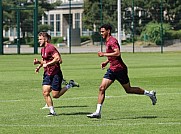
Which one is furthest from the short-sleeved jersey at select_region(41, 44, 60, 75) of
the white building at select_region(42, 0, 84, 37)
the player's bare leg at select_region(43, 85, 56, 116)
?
the white building at select_region(42, 0, 84, 37)

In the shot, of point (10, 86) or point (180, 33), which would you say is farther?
point (180, 33)

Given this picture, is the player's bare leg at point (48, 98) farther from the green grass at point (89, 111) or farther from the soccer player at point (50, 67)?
the green grass at point (89, 111)

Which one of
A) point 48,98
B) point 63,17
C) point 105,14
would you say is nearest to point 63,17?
point 63,17

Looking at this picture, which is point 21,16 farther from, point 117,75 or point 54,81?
point 117,75

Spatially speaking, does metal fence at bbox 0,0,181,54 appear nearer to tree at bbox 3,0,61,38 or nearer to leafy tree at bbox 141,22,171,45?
leafy tree at bbox 141,22,171,45

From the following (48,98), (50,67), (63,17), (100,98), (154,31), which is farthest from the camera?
(63,17)

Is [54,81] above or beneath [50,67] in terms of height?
beneath

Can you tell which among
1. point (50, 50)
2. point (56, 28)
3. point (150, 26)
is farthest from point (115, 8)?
point (50, 50)

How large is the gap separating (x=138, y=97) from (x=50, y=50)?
5.14 m

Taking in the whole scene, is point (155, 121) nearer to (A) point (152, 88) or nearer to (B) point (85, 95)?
(B) point (85, 95)

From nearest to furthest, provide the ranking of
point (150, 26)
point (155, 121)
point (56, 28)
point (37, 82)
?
point (155, 121) → point (37, 82) → point (150, 26) → point (56, 28)

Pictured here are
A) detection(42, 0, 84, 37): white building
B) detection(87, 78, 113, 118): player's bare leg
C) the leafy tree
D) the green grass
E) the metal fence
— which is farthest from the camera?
detection(42, 0, 84, 37): white building

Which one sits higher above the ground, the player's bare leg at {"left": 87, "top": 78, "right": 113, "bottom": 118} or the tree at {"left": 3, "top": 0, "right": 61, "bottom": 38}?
the tree at {"left": 3, "top": 0, "right": 61, "bottom": 38}

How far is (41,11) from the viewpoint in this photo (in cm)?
9119
